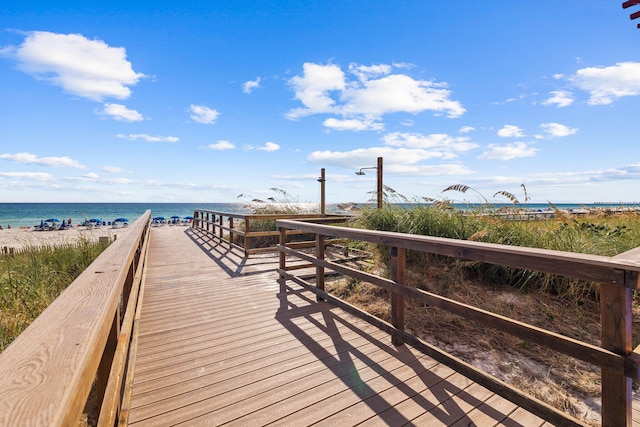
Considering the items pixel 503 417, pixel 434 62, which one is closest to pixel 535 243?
pixel 503 417

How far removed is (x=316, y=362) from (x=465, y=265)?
96.6 inches

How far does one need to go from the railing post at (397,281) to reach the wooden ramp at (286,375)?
0.67 feet

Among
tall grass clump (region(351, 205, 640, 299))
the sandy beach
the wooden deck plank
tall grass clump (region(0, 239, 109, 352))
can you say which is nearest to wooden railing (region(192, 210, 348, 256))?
tall grass clump (region(351, 205, 640, 299))

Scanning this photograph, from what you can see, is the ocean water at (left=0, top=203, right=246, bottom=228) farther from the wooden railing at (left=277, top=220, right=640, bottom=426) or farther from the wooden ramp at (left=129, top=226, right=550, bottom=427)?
the wooden railing at (left=277, top=220, right=640, bottom=426)

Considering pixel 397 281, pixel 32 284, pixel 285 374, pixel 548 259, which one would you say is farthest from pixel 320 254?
pixel 32 284

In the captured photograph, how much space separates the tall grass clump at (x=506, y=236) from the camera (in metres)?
3.70

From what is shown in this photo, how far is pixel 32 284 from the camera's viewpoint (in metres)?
4.04

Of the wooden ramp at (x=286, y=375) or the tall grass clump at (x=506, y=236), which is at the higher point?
the tall grass clump at (x=506, y=236)

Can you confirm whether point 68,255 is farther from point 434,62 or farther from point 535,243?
point 434,62

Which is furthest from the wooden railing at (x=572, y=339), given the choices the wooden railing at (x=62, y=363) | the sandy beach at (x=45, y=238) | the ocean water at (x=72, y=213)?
the ocean water at (x=72, y=213)

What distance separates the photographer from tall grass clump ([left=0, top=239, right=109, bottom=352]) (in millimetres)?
3081

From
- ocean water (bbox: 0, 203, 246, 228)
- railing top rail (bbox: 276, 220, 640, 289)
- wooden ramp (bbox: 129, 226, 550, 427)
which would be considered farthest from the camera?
ocean water (bbox: 0, 203, 246, 228)

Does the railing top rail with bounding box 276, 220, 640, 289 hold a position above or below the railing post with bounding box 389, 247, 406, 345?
above

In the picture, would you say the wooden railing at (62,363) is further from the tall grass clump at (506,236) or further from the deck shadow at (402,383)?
the tall grass clump at (506,236)
